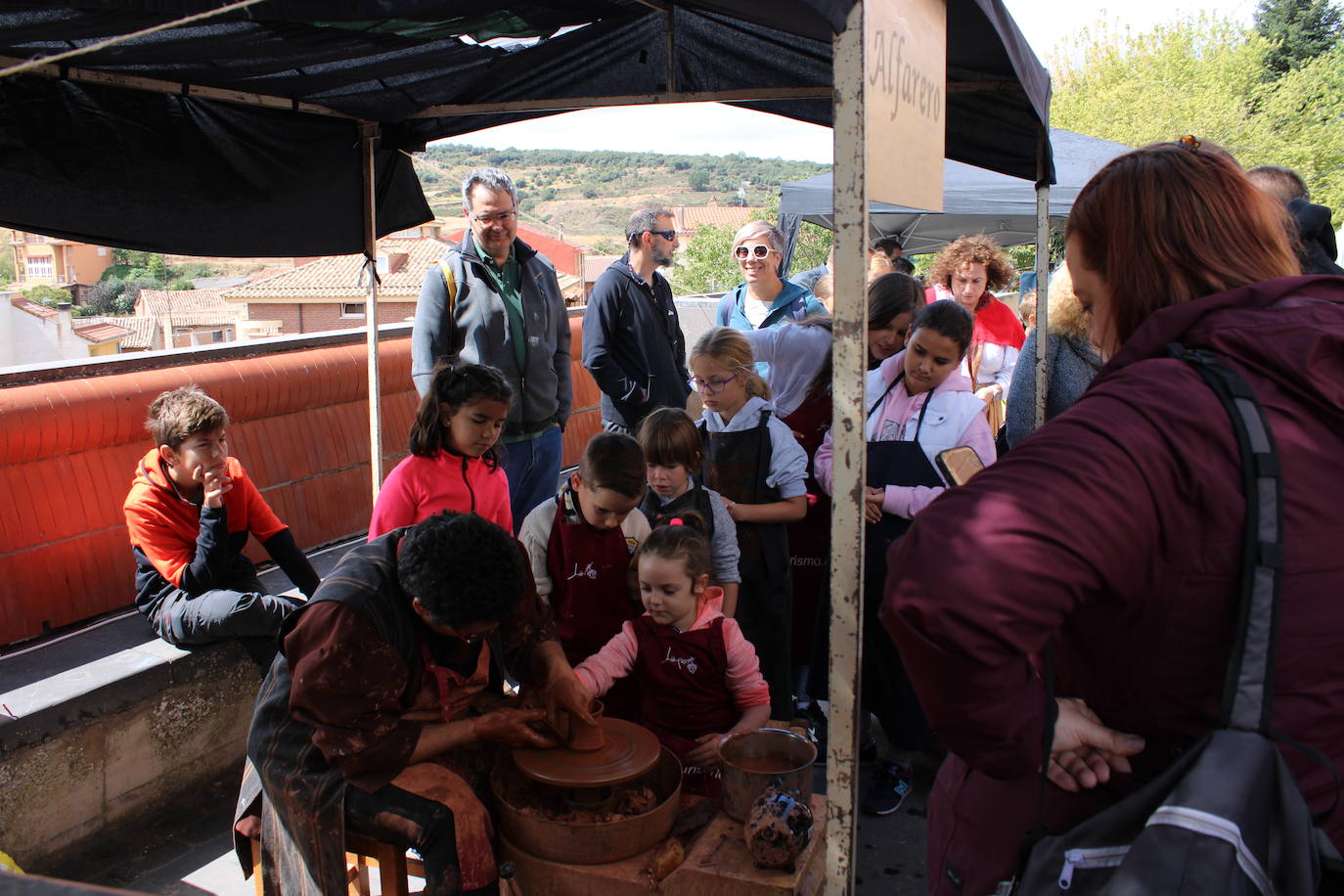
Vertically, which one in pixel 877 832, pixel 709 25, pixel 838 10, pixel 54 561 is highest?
pixel 709 25

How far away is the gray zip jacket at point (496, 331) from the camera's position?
13.5 feet

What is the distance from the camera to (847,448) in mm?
1865

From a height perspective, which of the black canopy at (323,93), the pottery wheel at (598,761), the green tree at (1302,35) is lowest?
the pottery wheel at (598,761)

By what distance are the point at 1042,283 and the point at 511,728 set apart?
295 centimetres

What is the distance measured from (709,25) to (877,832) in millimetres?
3044

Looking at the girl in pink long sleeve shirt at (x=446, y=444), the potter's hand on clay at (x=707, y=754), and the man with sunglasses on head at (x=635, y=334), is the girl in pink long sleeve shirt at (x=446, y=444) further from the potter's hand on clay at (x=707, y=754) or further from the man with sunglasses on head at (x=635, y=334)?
the man with sunglasses on head at (x=635, y=334)

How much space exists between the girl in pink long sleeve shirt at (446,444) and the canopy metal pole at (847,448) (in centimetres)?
167

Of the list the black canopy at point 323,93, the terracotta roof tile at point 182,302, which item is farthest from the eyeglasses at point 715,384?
the terracotta roof tile at point 182,302

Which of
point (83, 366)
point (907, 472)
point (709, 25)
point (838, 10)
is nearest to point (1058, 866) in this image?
point (838, 10)

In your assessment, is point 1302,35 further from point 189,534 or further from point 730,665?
point 189,534

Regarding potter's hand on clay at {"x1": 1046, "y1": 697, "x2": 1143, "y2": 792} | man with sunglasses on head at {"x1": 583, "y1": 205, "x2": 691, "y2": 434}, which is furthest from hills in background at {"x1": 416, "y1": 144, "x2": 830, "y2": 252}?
potter's hand on clay at {"x1": 1046, "y1": 697, "x2": 1143, "y2": 792}

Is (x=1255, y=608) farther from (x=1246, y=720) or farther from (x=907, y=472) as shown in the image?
(x=907, y=472)

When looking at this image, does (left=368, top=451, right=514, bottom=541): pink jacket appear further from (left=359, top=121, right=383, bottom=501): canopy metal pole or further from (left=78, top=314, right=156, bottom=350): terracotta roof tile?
(left=78, top=314, right=156, bottom=350): terracotta roof tile

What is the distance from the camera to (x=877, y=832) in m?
3.46
